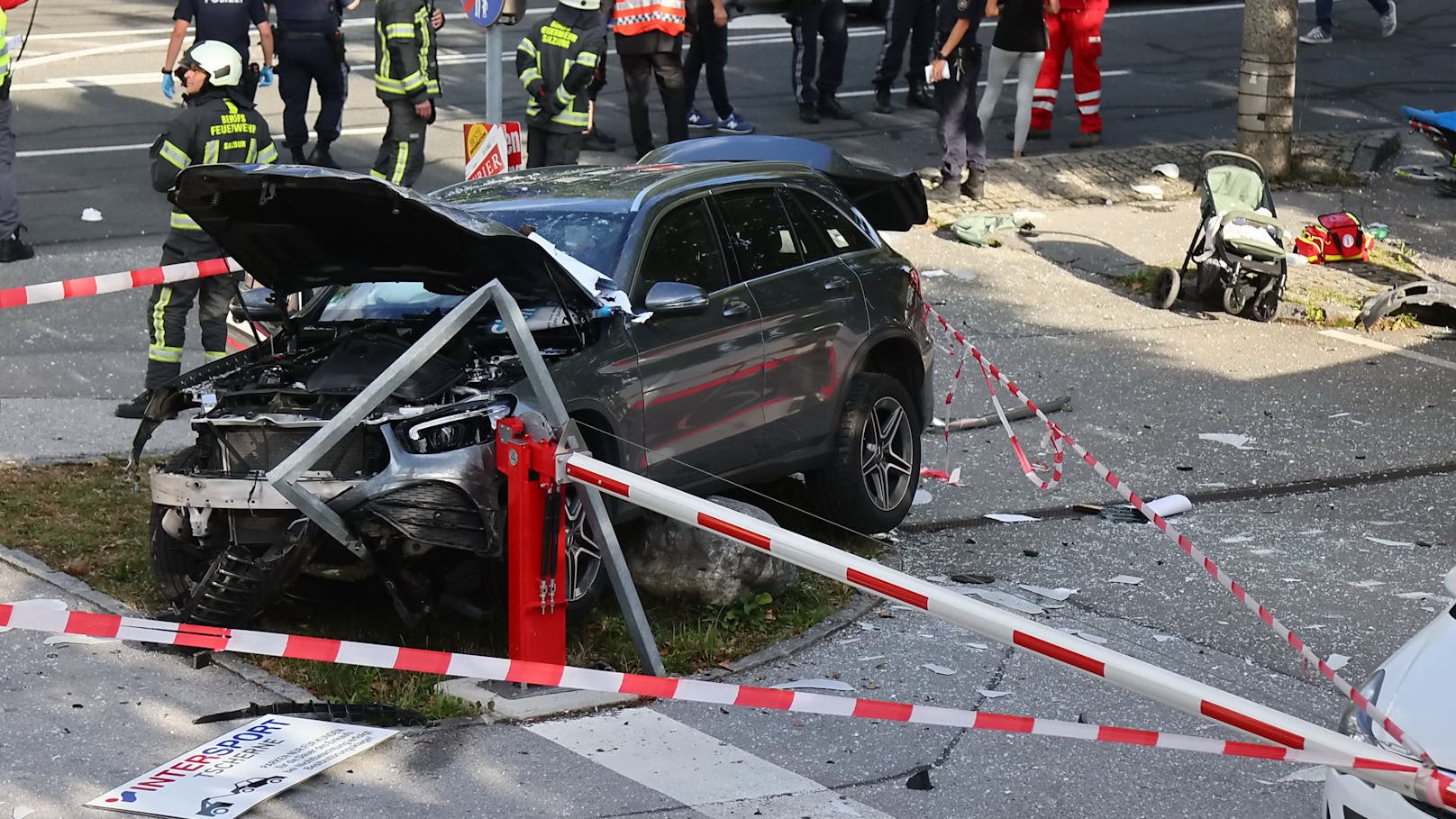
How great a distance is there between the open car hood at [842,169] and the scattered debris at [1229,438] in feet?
6.73

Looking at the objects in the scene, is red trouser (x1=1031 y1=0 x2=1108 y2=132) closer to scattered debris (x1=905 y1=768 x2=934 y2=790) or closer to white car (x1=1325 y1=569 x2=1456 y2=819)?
scattered debris (x1=905 y1=768 x2=934 y2=790)

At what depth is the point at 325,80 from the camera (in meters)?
14.2

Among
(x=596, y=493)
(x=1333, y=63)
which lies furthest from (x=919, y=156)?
(x=596, y=493)

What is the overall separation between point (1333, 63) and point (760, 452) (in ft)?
49.5

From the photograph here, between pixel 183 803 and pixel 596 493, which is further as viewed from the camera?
pixel 596 493

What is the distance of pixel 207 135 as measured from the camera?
9086mm

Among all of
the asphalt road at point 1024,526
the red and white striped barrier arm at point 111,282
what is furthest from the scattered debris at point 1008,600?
the red and white striped barrier arm at point 111,282

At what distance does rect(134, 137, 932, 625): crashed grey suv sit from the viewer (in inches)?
239

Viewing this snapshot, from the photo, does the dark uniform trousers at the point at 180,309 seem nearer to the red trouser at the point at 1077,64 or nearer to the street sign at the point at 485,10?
the street sign at the point at 485,10

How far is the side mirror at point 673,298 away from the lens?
22.7 ft

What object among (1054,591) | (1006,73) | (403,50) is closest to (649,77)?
(403,50)

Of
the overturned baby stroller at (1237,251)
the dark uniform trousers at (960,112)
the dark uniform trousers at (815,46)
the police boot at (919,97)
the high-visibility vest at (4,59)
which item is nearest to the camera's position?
the high-visibility vest at (4,59)

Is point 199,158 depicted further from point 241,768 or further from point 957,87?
point 957,87

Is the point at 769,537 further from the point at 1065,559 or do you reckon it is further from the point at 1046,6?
the point at 1046,6
